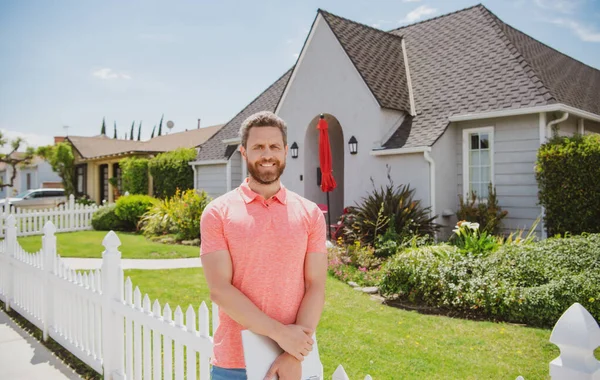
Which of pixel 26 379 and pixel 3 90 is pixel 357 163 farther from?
pixel 3 90

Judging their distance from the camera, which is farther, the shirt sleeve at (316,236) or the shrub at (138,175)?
the shrub at (138,175)

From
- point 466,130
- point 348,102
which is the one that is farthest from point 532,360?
point 348,102

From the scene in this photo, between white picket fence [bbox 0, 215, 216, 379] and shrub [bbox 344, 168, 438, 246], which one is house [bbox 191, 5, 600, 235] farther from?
white picket fence [bbox 0, 215, 216, 379]

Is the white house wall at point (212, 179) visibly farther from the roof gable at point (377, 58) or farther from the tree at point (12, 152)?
the tree at point (12, 152)

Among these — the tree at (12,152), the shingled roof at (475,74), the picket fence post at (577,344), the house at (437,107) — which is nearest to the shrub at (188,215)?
→ the house at (437,107)

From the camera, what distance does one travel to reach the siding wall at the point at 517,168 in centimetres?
1004

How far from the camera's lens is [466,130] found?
11.2m

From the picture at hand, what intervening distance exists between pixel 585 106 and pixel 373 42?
21.0ft

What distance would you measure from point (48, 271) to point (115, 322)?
1953 mm

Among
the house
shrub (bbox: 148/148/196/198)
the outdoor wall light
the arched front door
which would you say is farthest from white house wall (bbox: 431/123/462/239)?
shrub (bbox: 148/148/196/198)

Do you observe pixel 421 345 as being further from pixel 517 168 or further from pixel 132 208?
pixel 132 208

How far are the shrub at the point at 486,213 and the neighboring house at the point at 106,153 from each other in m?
19.6

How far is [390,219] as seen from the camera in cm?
965

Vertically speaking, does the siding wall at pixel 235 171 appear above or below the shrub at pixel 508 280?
above
